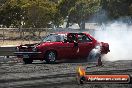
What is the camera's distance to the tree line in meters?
45.3

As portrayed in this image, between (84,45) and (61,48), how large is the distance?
4.43ft

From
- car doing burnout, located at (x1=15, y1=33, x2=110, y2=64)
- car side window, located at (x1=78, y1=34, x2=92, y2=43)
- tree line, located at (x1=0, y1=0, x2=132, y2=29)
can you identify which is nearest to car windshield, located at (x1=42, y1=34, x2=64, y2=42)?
car doing burnout, located at (x1=15, y1=33, x2=110, y2=64)

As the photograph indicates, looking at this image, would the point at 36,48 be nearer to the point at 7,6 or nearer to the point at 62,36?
the point at 62,36

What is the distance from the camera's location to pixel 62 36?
62.6 feet

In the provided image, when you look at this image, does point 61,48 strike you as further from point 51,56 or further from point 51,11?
point 51,11

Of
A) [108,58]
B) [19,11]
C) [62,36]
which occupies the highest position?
[19,11]

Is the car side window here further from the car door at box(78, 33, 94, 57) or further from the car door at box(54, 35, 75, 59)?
the car door at box(54, 35, 75, 59)

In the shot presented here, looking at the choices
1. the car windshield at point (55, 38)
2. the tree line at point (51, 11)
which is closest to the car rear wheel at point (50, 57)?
the car windshield at point (55, 38)

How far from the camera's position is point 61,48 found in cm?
1869

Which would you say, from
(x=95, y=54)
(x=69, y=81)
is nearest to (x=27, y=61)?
(x=95, y=54)

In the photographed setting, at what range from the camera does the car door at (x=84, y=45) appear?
1922 centimetres

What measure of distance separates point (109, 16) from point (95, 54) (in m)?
34.7

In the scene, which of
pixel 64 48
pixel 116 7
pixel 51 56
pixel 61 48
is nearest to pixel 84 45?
pixel 64 48

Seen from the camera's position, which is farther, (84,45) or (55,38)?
(84,45)
